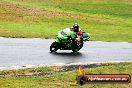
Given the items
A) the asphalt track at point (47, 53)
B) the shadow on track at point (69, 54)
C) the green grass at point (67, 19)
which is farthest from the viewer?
the green grass at point (67, 19)

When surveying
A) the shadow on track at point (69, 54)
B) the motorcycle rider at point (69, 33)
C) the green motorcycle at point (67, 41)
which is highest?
the motorcycle rider at point (69, 33)

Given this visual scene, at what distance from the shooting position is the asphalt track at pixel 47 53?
19609 mm

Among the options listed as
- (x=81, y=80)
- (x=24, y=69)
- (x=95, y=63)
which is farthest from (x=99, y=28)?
(x=81, y=80)

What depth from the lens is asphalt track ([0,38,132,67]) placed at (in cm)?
1961

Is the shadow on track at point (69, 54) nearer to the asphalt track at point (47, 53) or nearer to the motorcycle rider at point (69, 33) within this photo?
the asphalt track at point (47, 53)

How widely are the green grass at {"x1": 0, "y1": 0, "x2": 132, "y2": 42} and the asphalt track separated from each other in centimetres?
313

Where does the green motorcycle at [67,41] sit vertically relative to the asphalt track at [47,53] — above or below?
above

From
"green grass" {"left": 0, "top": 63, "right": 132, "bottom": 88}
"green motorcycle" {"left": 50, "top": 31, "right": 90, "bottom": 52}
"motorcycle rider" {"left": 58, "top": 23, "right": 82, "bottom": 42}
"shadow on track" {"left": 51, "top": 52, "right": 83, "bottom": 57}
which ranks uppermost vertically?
"motorcycle rider" {"left": 58, "top": 23, "right": 82, "bottom": 42}

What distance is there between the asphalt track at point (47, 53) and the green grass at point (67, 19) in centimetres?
313

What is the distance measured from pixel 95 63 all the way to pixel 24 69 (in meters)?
4.20

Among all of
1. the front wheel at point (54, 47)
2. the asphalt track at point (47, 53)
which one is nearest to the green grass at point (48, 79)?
the asphalt track at point (47, 53)

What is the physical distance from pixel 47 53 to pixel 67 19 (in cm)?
1971

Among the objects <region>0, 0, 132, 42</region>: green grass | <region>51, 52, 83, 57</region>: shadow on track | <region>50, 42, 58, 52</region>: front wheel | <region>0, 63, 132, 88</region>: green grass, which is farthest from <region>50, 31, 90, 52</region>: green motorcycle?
<region>0, 0, 132, 42</region>: green grass

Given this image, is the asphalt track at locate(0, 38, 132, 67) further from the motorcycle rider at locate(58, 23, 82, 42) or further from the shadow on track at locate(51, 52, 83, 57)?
the motorcycle rider at locate(58, 23, 82, 42)
